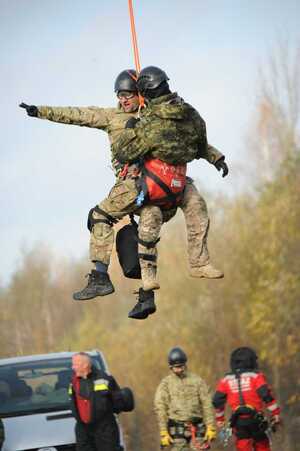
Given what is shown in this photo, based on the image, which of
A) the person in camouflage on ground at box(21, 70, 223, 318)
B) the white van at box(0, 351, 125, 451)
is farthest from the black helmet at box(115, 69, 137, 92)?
the white van at box(0, 351, 125, 451)

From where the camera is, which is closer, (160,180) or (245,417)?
(160,180)

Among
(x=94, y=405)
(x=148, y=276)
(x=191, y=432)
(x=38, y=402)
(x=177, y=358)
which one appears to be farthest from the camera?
(x=191, y=432)

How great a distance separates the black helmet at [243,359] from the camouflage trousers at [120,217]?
4.61 m

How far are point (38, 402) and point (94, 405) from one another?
1.38 meters

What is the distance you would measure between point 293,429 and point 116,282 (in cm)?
3221

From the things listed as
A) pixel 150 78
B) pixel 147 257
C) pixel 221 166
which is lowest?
pixel 147 257

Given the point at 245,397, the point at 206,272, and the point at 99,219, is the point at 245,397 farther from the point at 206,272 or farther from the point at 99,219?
the point at 99,219

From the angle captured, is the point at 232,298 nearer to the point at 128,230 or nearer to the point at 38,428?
the point at 38,428

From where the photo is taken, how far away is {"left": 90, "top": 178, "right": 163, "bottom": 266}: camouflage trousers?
26.9ft

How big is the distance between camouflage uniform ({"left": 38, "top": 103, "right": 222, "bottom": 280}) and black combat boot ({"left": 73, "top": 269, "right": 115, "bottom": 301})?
0.13 metres

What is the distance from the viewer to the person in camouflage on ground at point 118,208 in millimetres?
8195

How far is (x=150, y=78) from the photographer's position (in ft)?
26.2

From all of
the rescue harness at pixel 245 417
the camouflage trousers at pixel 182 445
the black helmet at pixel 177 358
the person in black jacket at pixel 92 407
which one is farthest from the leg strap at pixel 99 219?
the camouflage trousers at pixel 182 445

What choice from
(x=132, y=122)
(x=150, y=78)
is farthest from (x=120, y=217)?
(x=150, y=78)
